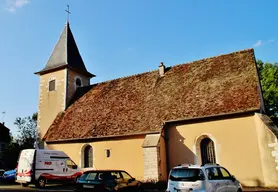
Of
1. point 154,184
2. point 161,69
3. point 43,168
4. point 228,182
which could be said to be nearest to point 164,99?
point 161,69

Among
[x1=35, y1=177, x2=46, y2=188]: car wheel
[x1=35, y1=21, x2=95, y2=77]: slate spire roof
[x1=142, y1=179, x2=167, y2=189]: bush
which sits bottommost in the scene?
[x1=142, y1=179, x2=167, y2=189]: bush

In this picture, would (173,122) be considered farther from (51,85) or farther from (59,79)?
(51,85)

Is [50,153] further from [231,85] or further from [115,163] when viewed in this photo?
[231,85]

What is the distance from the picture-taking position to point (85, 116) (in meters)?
20.6

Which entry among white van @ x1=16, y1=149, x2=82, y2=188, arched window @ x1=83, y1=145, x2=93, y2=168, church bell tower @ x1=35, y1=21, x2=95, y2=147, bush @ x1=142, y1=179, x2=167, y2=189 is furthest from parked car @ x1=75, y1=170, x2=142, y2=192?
church bell tower @ x1=35, y1=21, x2=95, y2=147

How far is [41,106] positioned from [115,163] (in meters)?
11.0

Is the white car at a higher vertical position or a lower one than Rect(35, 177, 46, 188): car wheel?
higher

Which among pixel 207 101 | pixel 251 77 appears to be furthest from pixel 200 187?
pixel 251 77

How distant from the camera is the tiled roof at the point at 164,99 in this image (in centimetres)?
1546

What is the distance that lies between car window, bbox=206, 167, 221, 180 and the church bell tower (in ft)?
55.1

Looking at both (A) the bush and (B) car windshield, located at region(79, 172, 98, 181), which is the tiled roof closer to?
(A) the bush

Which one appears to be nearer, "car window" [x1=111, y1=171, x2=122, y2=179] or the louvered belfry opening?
"car window" [x1=111, y1=171, x2=122, y2=179]

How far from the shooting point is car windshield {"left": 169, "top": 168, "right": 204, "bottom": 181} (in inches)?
334

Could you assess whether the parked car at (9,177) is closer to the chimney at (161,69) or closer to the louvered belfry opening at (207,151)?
the chimney at (161,69)
